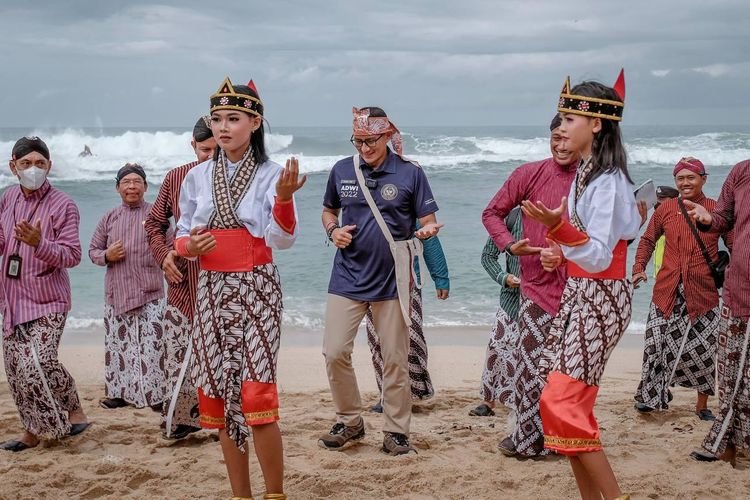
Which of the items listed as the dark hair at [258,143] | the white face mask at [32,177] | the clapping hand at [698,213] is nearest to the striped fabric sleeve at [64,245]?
the white face mask at [32,177]

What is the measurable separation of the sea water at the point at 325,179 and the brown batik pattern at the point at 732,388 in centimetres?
263

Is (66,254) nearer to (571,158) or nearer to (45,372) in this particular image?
(45,372)

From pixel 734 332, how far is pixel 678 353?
1.55m

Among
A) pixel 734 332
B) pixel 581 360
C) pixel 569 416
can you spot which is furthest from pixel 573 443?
pixel 734 332

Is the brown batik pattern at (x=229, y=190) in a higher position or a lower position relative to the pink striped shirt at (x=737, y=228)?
higher

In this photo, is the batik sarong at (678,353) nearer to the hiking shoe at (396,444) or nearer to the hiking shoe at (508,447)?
the hiking shoe at (508,447)

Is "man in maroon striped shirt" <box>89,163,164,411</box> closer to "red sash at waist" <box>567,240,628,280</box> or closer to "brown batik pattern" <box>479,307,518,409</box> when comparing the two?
"brown batik pattern" <box>479,307,518,409</box>

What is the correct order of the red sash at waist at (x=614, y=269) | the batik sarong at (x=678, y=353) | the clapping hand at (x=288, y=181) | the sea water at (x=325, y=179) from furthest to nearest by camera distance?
the sea water at (x=325, y=179) → the batik sarong at (x=678, y=353) → the clapping hand at (x=288, y=181) → the red sash at waist at (x=614, y=269)

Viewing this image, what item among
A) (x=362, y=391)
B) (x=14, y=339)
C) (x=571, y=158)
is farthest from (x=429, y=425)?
(x=14, y=339)

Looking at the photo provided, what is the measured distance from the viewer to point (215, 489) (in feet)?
17.2

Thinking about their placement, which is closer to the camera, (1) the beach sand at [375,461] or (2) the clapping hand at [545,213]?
(2) the clapping hand at [545,213]

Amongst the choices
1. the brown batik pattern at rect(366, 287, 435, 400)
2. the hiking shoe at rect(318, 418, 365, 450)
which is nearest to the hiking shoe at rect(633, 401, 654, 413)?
the brown batik pattern at rect(366, 287, 435, 400)

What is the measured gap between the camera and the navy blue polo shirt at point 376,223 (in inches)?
230

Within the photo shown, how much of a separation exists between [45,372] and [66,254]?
0.81 meters
